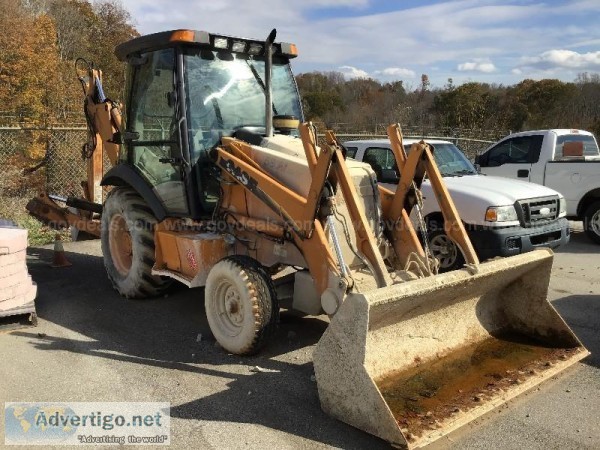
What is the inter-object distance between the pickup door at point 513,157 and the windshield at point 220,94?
6.14m

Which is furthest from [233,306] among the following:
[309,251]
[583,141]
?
[583,141]

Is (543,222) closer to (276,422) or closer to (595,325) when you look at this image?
(595,325)

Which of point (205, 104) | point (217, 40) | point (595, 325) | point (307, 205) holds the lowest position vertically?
point (595, 325)

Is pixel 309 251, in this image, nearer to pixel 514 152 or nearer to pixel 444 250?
pixel 444 250

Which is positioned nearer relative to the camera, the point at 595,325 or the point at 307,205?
the point at 307,205

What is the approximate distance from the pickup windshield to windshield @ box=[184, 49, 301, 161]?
6603 millimetres

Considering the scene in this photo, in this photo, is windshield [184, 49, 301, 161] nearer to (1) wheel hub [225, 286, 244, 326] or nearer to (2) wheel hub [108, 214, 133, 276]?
(1) wheel hub [225, 286, 244, 326]

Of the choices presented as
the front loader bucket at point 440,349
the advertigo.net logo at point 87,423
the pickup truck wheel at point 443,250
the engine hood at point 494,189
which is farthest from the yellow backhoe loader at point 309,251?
the engine hood at point 494,189

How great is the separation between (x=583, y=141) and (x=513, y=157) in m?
1.32

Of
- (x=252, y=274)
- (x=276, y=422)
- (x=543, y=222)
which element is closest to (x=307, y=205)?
(x=252, y=274)

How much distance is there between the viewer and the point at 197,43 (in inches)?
211

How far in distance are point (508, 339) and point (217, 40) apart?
12.8ft

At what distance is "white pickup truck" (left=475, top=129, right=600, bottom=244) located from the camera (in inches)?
394

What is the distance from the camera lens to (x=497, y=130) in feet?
81.6
